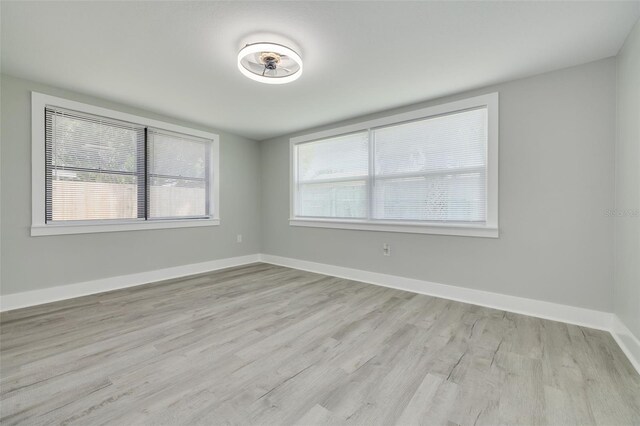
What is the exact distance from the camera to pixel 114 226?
3479 mm

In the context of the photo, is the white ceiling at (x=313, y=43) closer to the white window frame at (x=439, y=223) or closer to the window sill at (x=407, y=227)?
the white window frame at (x=439, y=223)

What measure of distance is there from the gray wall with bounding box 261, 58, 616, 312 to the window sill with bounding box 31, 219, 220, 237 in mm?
3462

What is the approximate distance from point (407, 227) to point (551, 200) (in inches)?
56.4

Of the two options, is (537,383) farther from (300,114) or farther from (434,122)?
(300,114)

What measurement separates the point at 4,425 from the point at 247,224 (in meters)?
3.93

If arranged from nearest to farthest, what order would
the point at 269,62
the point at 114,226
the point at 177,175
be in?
the point at 269,62 < the point at 114,226 < the point at 177,175

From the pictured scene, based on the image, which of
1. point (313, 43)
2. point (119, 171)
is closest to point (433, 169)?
point (313, 43)

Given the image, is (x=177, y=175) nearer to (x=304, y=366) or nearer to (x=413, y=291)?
(x=304, y=366)

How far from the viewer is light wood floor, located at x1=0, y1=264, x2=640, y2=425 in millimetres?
1403

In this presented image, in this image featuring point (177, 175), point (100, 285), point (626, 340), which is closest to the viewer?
point (626, 340)

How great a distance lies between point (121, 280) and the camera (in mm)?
3549

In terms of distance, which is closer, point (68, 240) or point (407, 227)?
point (68, 240)

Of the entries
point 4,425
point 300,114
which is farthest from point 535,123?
point 4,425

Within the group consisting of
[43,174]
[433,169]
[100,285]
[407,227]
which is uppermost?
[433,169]
